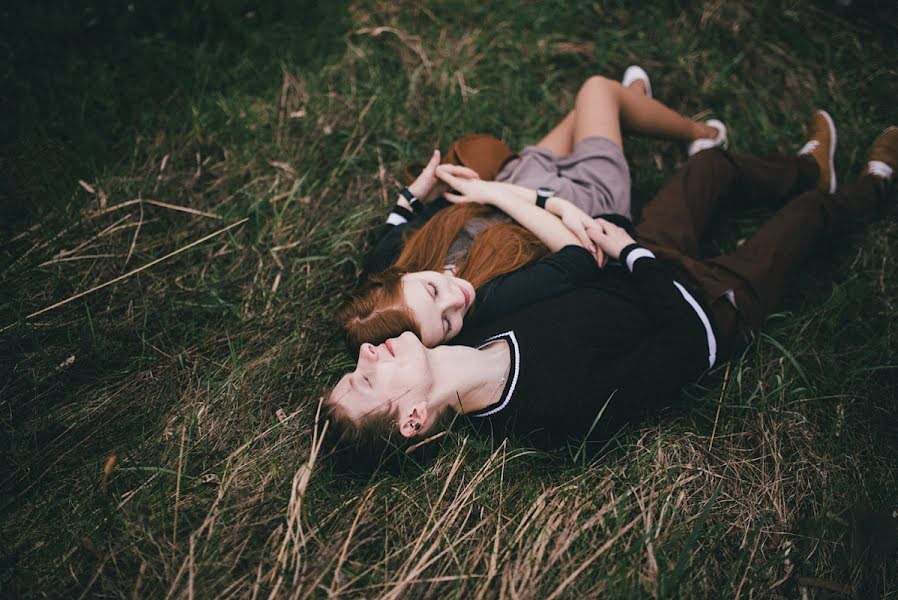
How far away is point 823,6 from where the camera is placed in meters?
4.25

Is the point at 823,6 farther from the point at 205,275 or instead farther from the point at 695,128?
the point at 205,275

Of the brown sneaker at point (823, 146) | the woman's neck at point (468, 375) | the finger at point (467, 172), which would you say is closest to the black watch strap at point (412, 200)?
the finger at point (467, 172)

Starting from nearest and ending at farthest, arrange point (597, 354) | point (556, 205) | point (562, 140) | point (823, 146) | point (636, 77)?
point (597, 354) < point (556, 205) < point (823, 146) < point (562, 140) < point (636, 77)

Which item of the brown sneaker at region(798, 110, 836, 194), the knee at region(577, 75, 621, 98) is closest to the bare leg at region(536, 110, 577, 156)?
the knee at region(577, 75, 621, 98)

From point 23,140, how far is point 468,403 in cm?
322

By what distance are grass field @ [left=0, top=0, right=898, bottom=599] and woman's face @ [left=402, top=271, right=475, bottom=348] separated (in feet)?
1.83

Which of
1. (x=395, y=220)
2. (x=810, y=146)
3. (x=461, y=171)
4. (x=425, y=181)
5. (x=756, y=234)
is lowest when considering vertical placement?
(x=395, y=220)

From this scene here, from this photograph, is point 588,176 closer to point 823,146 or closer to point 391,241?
point 391,241

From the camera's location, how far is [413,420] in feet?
8.54

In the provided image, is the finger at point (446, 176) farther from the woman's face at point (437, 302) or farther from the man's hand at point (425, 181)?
the woman's face at point (437, 302)

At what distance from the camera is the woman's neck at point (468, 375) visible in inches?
106

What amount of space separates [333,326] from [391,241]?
60 centimetres

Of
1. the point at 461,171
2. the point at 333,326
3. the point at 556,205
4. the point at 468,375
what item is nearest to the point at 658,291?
the point at 556,205

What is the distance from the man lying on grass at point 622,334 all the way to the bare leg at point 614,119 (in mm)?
400
